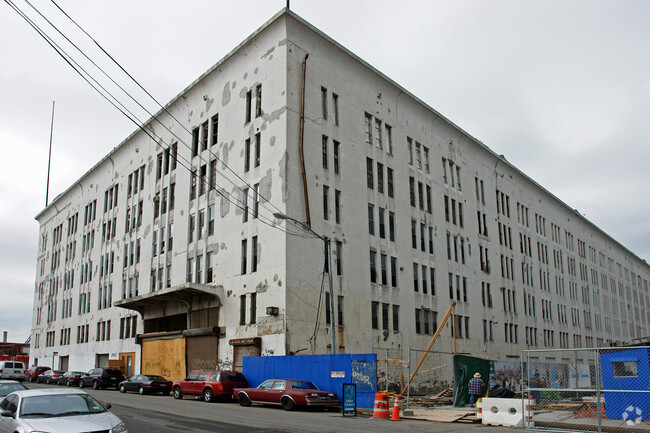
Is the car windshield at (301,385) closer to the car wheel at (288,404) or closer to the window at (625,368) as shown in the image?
the car wheel at (288,404)

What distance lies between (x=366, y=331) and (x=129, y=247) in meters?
23.7

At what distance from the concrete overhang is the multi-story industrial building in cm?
14

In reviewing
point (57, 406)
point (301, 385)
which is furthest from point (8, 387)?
point (301, 385)

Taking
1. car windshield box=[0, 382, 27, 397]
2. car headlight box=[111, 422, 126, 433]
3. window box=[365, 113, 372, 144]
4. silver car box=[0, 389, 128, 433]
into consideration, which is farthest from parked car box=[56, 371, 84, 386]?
car headlight box=[111, 422, 126, 433]

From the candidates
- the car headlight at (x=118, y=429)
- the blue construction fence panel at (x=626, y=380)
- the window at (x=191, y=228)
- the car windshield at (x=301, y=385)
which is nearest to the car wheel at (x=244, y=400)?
the car windshield at (x=301, y=385)

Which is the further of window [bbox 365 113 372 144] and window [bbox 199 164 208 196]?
window [bbox 199 164 208 196]

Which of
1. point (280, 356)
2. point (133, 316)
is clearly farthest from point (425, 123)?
point (133, 316)

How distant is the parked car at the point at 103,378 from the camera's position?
3972 centimetres

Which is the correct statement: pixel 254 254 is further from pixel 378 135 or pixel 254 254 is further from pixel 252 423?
pixel 252 423

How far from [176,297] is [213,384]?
35.9 ft

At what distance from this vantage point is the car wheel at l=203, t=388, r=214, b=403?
2733 centimetres

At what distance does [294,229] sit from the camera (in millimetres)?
31844

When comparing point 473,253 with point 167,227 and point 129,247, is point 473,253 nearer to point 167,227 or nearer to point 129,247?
point 167,227

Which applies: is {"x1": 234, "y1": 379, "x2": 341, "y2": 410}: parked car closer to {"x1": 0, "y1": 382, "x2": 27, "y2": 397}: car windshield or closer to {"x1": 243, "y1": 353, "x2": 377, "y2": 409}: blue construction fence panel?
{"x1": 243, "y1": 353, "x2": 377, "y2": 409}: blue construction fence panel
